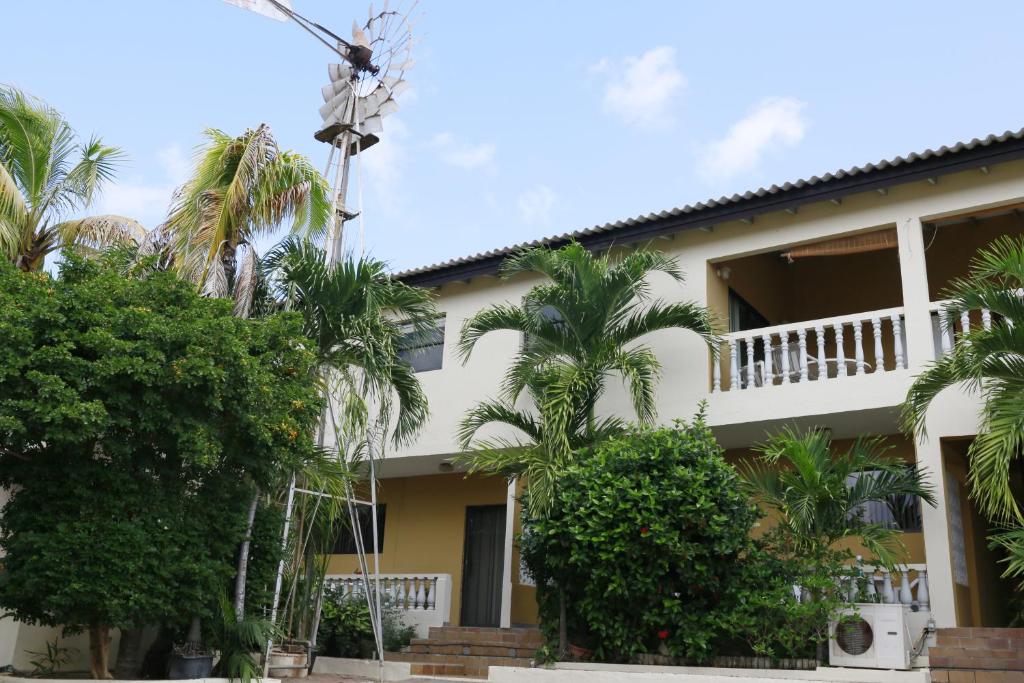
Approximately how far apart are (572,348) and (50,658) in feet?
21.9

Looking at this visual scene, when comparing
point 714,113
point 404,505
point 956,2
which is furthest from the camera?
point 404,505

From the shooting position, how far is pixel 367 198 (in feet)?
39.5

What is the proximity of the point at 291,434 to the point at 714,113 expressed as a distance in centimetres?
607

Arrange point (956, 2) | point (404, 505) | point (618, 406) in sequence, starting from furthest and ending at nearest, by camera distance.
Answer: point (404, 505), point (618, 406), point (956, 2)

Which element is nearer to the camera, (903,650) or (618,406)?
(903,650)

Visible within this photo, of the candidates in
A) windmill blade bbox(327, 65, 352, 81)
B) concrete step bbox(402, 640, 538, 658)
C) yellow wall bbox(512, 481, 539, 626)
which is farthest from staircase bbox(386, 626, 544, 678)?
windmill blade bbox(327, 65, 352, 81)

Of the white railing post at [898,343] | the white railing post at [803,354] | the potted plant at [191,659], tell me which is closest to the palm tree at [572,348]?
the white railing post at [803,354]

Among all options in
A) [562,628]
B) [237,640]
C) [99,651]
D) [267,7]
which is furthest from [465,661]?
[267,7]

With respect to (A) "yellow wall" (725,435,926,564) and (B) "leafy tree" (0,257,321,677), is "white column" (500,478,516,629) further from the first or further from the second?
(B) "leafy tree" (0,257,321,677)

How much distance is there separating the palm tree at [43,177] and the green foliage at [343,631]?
6.65m

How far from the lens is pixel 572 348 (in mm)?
12070

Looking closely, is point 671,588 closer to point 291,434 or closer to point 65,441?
point 291,434

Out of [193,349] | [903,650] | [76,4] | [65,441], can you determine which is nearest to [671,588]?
[903,650]

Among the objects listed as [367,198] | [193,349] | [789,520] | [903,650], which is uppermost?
[367,198]
